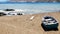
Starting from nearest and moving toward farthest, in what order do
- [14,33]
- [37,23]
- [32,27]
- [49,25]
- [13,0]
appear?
[14,33] < [49,25] < [32,27] < [37,23] < [13,0]

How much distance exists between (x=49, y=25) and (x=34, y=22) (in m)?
4.53

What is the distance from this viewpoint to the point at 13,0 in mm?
122438

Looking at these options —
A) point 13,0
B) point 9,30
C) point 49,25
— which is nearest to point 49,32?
point 49,25

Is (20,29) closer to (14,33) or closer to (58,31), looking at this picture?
(14,33)

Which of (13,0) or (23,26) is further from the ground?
(23,26)

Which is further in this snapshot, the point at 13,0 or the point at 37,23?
the point at 13,0

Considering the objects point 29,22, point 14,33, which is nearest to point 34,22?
point 29,22

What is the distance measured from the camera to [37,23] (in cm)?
2481

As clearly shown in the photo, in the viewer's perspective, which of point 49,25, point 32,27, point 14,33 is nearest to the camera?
point 14,33

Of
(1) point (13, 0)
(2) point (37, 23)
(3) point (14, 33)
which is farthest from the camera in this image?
(1) point (13, 0)

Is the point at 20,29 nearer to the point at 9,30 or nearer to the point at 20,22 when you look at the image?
the point at 9,30

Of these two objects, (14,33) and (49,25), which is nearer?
(14,33)

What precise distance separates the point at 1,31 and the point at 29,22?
5995 millimetres

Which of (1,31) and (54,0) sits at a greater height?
(1,31)
